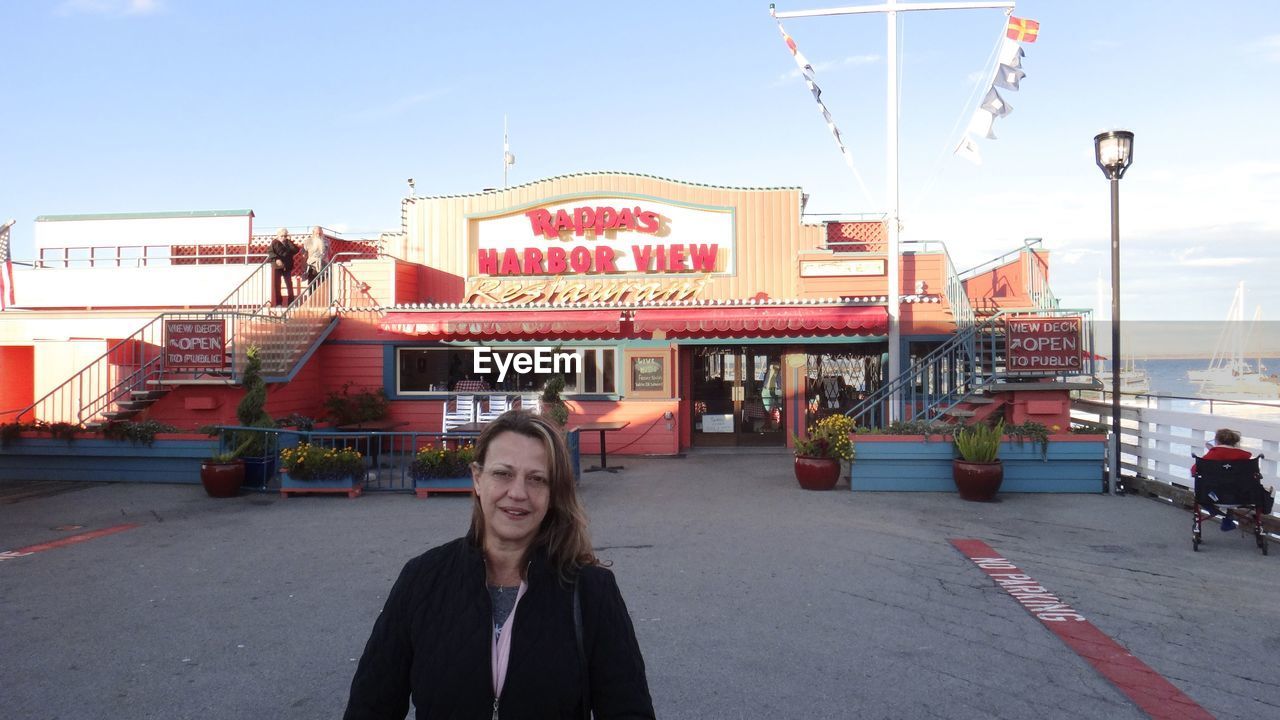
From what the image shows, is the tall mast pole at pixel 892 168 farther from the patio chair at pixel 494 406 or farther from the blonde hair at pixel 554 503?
the blonde hair at pixel 554 503

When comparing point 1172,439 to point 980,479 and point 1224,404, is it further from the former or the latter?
point 1224,404

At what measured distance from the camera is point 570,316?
50.2 ft

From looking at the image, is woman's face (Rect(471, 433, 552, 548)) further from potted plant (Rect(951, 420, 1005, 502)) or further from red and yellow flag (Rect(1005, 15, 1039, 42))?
red and yellow flag (Rect(1005, 15, 1039, 42))

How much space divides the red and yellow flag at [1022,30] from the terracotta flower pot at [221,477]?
43.7 feet

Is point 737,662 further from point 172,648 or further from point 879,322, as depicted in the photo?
point 879,322

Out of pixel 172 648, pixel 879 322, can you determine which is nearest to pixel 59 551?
pixel 172 648

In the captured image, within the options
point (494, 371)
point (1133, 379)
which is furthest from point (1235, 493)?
point (1133, 379)

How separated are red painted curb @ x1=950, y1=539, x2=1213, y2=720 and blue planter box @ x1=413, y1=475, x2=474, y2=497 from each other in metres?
6.51

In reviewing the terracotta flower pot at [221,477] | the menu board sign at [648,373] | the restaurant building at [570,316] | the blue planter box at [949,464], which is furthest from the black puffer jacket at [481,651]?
the menu board sign at [648,373]

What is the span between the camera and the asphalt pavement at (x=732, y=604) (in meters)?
4.48

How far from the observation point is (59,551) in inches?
313

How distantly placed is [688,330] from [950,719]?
10495mm

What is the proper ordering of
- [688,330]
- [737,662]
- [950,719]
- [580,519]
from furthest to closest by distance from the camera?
1. [688,330]
2. [737,662]
3. [950,719]
4. [580,519]

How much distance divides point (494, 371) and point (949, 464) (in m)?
9.26
